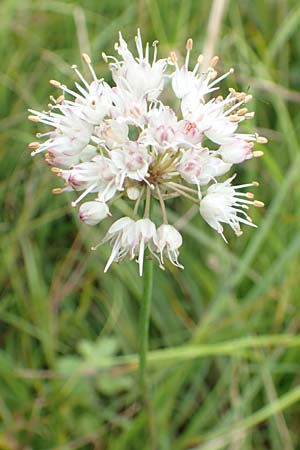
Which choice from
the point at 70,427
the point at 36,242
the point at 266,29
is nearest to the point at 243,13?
the point at 266,29

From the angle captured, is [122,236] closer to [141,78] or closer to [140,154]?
[140,154]

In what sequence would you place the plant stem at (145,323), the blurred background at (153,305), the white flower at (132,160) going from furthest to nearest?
1. the blurred background at (153,305)
2. the plant stem at (145,323)
3. the white flower at (132,160)

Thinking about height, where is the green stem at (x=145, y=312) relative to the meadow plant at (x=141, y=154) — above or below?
below

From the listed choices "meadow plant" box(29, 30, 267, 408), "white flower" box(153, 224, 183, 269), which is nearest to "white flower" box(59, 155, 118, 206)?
"meadow plant" box(29, 30, 267, 408)

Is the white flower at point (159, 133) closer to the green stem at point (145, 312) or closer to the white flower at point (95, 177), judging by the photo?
the white flower at point (95, 177)

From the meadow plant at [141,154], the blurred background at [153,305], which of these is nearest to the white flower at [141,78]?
the meadow plant at [141,154]

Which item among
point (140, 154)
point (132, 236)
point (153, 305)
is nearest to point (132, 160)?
point (140, 154)

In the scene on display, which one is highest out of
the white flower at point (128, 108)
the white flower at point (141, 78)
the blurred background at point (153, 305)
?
the white flower at point (141, 78)

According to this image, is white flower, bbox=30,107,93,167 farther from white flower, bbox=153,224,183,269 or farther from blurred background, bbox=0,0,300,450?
blurred background, bbox=0,0,300,450

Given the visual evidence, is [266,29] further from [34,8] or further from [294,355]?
[294,355]
